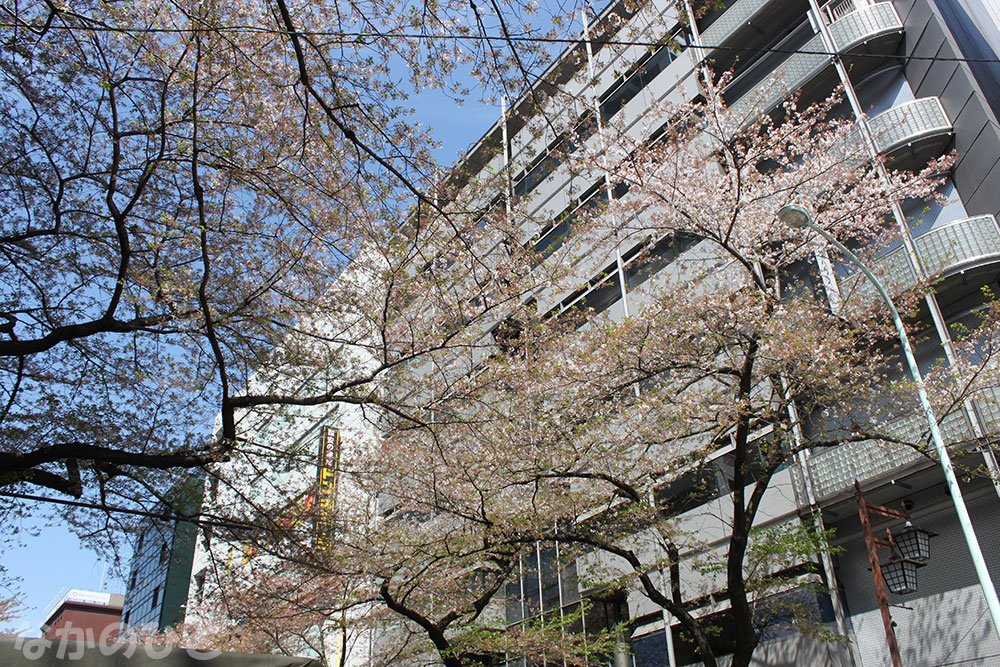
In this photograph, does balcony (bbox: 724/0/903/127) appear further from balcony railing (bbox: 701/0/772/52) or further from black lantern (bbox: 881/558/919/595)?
black lantern (bbox: 881/558/919/595)

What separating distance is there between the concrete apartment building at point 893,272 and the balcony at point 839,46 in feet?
0.12

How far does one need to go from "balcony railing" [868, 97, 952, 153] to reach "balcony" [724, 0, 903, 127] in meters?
1.94

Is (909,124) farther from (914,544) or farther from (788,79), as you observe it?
(914,544)

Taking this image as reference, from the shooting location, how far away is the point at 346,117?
746 centimetres

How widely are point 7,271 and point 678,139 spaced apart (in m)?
11.7

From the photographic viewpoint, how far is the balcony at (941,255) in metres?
12.4

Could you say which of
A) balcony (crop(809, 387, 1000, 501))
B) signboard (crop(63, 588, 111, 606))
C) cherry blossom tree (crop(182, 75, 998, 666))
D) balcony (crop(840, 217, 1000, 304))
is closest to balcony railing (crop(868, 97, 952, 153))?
cherry blossom tree (crop(182, 75, 998, 666))

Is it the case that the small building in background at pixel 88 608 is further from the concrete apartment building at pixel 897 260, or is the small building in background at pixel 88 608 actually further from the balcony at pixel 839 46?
the balcony at pixel 839 46

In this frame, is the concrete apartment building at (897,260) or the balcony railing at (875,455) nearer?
the concrete apartment building at (897,260)

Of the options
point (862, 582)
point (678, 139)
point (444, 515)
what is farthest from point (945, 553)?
point (444, 515)

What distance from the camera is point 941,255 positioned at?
42.6 feet

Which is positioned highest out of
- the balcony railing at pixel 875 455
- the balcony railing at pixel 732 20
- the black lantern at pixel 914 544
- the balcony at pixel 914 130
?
the balcony railing at pixel 732 20

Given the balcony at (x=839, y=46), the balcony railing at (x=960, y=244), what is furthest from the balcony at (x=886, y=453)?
the balcony at (x=839, y=46)

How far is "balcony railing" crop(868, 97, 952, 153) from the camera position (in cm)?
1416
